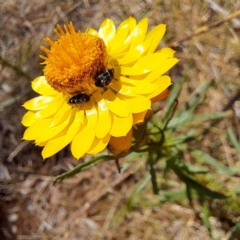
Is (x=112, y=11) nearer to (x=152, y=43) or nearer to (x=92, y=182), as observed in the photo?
(x=92, y=182)

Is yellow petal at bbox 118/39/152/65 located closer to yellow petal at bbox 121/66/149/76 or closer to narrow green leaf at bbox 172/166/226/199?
yellow petal at bbox 121/66/149/76

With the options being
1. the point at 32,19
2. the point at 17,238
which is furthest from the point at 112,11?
the point at 17,238

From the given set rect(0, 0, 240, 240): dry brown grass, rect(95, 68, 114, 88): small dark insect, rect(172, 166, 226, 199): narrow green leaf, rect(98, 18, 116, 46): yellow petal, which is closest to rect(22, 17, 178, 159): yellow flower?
rect(95, 68, 114, 88): small dark insect

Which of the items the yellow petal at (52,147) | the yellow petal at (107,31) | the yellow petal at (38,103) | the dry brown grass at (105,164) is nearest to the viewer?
the yellow petal at (52,147)

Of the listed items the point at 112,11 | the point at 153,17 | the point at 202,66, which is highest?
the point at 112,11

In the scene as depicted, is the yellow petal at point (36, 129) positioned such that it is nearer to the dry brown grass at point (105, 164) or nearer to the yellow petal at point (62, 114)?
the yellow petal at point (62, 114)

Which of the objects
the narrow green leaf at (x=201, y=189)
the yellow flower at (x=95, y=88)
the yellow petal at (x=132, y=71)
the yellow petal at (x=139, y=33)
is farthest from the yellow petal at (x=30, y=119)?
the narrow green leaf at (x=201, y=189)
